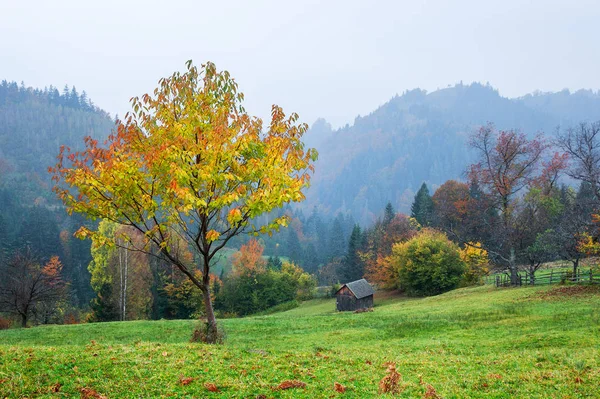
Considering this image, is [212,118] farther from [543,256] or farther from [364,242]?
[364,242]

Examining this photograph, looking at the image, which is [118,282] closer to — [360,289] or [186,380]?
[360,289]

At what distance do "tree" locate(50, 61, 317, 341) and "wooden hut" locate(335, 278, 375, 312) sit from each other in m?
40.9

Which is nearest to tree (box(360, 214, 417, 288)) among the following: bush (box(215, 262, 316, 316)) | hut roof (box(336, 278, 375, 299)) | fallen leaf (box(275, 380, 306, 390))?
hut roof (box(336, 278, 375, 299))

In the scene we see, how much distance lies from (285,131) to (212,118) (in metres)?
1.92

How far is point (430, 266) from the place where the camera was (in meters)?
49.7

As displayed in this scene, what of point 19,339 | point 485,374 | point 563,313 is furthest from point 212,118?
point 19,339

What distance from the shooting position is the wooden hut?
50.0 m

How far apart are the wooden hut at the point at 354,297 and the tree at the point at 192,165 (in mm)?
40935

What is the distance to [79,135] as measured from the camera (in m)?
193

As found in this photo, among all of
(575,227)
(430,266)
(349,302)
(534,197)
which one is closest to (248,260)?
(349,302)

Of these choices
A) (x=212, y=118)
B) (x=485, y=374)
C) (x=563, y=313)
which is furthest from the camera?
(x=563, y=313)

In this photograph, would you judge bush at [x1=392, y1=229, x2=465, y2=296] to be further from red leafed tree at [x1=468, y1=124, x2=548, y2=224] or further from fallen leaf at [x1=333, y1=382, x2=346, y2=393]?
fallen leaf at [x1=333, y1=382, x2=346, y2=393]

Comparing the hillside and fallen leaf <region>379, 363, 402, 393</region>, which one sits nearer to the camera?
fallen leaf <region>379, 363, 402, 393</region>

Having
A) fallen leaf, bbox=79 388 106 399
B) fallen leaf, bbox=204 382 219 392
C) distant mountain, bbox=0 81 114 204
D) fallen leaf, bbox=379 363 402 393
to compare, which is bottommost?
fallen leaf, bbox=379 363 402 393
